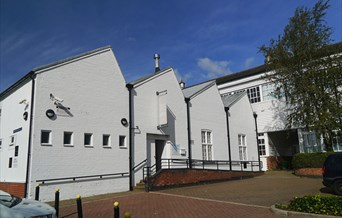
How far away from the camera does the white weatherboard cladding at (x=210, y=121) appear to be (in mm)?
20578

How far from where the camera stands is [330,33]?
2070 centimetres

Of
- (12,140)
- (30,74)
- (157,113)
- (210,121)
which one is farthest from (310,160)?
(12,140)

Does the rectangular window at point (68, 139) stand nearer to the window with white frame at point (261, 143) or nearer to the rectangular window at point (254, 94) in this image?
the window with white frame at point (261, 143)

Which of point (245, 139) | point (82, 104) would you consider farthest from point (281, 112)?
point (82, 104)

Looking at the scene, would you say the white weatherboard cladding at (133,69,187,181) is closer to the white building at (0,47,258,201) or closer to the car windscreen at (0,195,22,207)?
the white building at (0,47,258,201)

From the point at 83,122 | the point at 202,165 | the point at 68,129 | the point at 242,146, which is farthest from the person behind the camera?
the point at 242,146

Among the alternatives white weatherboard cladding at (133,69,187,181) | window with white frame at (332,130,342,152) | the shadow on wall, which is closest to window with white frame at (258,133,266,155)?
window with white frame at (332,130,342,152)

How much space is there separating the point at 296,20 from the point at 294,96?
18.6ft

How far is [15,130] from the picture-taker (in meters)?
14.7

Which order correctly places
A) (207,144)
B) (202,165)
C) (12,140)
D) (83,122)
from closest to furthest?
(83,122) → (12,140) → (202,165) → (207,144)

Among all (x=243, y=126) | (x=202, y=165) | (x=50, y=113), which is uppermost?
(x=243, y=126)

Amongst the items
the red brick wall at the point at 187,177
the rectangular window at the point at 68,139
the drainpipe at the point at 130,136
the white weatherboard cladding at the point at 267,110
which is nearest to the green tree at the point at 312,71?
the white weatherboard cladding at the point at 267,110

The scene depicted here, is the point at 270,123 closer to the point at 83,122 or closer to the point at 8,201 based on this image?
the point at 83,122

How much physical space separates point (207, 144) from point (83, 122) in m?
10.0
